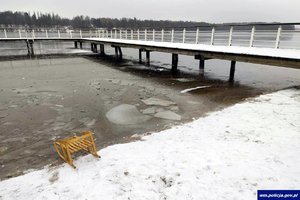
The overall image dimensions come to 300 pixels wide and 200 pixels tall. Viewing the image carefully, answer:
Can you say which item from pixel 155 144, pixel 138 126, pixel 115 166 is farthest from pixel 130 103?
pixel 115 166

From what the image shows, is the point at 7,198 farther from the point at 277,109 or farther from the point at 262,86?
the point at 262,86

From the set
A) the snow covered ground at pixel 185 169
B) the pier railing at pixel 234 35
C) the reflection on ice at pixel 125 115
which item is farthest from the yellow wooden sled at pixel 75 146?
the pier railing at pixel 234 35

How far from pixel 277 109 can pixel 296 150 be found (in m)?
2.61

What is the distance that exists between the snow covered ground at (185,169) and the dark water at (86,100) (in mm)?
726

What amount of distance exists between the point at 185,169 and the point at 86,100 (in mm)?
5968

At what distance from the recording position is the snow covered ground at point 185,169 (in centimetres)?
357

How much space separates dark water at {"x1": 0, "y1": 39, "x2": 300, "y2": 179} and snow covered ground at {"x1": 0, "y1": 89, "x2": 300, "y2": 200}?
0.73 meters

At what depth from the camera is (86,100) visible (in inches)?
355

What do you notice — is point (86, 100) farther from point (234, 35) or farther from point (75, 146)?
point (234, 35)

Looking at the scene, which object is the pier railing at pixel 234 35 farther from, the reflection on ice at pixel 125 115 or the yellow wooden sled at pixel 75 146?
the yellow wooden sled at pixel 75 146

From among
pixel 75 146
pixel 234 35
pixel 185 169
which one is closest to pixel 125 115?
pixel 75 146

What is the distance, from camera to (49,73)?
14.7 metres

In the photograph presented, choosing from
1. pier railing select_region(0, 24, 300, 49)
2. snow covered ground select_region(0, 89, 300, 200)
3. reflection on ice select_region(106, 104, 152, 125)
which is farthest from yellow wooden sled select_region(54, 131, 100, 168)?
A: pier railing select_region(0, 24, 300, 49)

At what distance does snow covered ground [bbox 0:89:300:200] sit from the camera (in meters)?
3.57
